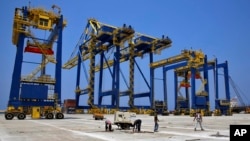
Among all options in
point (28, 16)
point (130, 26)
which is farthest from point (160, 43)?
point (28, 16)

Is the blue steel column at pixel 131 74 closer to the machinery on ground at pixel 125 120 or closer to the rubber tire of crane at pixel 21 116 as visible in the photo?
the rubber tire of crane at pixel 21 116

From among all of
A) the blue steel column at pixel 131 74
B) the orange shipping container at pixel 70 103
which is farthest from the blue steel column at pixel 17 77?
the orange shipping container at pixel 70 103

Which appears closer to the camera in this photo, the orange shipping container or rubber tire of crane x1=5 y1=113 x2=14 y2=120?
rubber tire of crane x1=5 y1=113 x2=14 y2=120

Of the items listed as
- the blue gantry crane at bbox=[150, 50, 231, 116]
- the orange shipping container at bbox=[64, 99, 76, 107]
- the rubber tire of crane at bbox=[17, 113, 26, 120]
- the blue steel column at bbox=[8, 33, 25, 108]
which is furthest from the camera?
the orange shipping container at bbox=[64, 99, 76, 107]

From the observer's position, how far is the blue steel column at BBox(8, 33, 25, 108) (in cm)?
4203

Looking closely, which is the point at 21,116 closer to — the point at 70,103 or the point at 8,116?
the point at 8,116

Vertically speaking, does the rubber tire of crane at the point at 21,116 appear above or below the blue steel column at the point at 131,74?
below

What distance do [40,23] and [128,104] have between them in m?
42.3

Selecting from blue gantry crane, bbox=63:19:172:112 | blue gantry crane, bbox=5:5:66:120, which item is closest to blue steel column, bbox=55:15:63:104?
blue gantry crane, bbox=5:5:66:120

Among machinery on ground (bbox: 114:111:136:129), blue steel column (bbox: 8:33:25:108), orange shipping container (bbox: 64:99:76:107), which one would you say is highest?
blue steel column (bbox: 8:33:25:108)

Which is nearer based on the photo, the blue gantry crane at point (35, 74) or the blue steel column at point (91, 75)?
the blue gantry crane at point (35, 74)

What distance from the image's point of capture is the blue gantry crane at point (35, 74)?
140 feet

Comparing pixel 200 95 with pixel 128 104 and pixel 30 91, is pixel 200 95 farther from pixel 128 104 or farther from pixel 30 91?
pixel 30 91

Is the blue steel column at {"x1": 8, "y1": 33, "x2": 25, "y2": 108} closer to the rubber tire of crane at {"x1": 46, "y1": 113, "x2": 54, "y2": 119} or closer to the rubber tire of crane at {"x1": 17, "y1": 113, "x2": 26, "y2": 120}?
the rubber tire of crane at {"x1": 17, "y1": 113, "x2": 26, "y2": 120}
